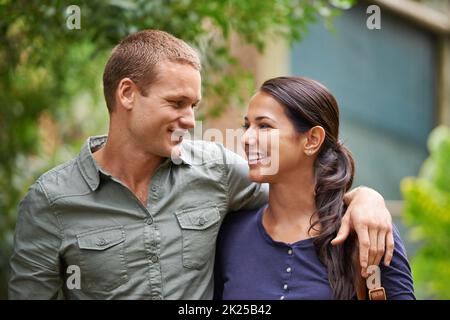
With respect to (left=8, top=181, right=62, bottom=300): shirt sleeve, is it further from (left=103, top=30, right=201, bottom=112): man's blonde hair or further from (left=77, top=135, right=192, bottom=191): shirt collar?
(left=103, top=30, right=201, bottom=112): man's blonde hair

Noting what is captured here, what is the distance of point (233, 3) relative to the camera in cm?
323

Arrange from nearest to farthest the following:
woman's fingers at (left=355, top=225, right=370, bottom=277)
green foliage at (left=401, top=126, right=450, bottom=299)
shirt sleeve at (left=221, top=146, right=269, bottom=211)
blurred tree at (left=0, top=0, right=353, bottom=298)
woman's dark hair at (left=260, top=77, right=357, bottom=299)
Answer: woman's fingers at (left=355, top=225, right=370, bottom=277), woman's dark hair at (left=260, top=77, right=357, bottom=299), shirt sleeve at (left=221, top=146, right=269, bottom=211), blurred tree at (left=0, top=0, right=353, bottom=298), green foliage at (left=401, top=126, right=450, bottom=299)

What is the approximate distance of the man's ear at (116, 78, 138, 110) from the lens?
101 inches

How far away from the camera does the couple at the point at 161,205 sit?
2465mm

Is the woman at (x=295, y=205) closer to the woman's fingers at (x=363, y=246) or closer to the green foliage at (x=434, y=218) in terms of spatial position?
the woman's fingers at (x=363, y=246)

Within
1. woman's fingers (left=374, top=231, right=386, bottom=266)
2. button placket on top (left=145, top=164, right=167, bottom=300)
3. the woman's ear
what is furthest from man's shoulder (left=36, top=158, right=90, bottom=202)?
woman's fingers (left=374, top=231, right=386, bottom=266)

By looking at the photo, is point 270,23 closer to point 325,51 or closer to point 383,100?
point 325,51

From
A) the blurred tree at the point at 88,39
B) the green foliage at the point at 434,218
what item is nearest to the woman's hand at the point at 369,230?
the blurred tree at the point at 88,39

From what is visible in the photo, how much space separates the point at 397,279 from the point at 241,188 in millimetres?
727

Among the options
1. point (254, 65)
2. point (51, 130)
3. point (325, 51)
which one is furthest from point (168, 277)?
point (51, 130)

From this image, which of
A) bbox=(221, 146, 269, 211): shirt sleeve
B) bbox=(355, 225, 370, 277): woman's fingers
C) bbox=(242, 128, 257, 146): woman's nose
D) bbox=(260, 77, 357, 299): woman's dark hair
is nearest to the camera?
bbox=(355, 225, 370, 277): woman's fingers

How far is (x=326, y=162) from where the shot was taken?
2.59 meters

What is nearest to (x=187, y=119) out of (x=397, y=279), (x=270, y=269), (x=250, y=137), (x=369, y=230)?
(x=250, y=137)

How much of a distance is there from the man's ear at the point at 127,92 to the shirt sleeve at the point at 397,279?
1.06m
